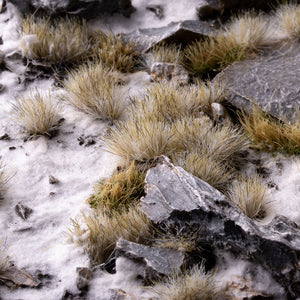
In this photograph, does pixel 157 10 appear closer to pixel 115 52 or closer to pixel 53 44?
pixel 115 52

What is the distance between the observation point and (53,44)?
4586 millimetres

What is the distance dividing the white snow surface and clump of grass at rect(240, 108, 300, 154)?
0.42ft

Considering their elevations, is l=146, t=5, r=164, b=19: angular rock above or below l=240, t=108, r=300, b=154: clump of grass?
above

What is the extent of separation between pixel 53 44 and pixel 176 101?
1.88m

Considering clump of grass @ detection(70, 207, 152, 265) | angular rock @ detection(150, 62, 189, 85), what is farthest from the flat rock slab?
clump of grass @ detection(70, 207, 152, 265)

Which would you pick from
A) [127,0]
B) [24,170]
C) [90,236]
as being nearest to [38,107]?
[24,170]

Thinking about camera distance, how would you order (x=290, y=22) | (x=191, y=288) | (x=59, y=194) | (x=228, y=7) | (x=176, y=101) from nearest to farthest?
(x=191, y=288) → (x=59, y=194) → (x=176, y=101) → (x=290, y=22) → (x=228, y=7)

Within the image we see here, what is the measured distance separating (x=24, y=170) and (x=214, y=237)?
1859mm

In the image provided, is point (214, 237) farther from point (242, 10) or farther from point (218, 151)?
point (242, 10)

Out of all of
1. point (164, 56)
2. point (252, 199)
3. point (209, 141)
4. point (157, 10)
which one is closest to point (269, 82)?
point (209, 141)

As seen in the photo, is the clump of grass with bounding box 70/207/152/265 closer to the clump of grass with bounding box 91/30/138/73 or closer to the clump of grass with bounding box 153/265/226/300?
the clump of grass with bounding box 153/265/226/300

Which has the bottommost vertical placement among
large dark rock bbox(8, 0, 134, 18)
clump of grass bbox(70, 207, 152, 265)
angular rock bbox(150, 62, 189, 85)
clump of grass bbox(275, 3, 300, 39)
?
clump of grass bbox(70, 207, 152, 265)

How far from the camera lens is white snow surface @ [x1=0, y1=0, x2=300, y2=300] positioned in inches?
97.0

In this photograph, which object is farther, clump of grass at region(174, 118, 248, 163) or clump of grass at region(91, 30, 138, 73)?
clump of grass at region(91, 30, 138, 73)
